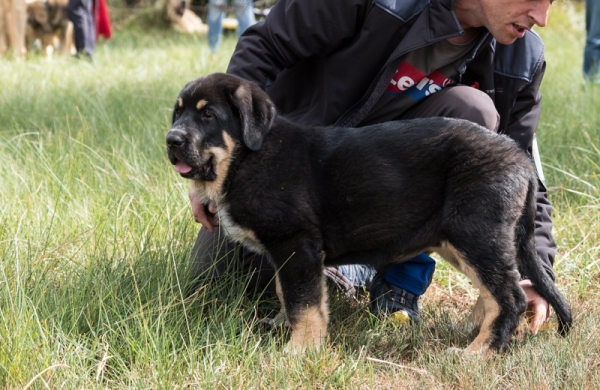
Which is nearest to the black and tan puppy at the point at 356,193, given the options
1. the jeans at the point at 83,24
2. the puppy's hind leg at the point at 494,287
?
the puppy's hind leg at the point at 494,287

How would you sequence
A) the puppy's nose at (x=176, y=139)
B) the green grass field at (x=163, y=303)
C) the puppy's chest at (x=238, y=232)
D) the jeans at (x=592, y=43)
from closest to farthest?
the green grass field at (x=163, y=303), the puppy's nose at (x=176, y=139), the puppy's chest at (x=238, y=232), the jeans at (x=592, y=43)

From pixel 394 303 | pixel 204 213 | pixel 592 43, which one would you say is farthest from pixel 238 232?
pixel 592 43

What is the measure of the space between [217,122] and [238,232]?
43cm

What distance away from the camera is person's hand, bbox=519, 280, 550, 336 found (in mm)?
2994

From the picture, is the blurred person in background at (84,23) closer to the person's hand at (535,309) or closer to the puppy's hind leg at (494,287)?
the person's hand at (535,309)

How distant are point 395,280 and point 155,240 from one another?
1.12 m

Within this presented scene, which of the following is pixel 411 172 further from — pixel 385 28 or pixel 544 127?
pixel 544 127

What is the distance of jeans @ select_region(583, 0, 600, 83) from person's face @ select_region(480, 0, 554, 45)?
410cm

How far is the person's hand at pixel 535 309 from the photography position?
2994 mm

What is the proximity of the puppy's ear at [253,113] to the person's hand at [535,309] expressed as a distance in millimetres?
1324

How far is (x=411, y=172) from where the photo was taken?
2.76 meters

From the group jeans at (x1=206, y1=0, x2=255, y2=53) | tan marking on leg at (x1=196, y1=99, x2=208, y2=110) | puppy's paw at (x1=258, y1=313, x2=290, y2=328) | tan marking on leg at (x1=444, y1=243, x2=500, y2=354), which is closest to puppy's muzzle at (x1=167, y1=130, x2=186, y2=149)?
tan marking on leg at (x1=196, y1=99, x2=208, y2=110)

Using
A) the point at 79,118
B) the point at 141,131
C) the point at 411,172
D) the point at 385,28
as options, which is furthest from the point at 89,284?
the point at 79,118

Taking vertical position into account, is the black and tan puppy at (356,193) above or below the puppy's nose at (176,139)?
below
